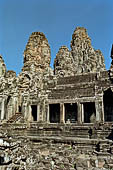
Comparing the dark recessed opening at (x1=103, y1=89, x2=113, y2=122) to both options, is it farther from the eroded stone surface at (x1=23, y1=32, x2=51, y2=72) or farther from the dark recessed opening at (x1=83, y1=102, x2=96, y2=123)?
the eroded stone surface at (x1=23, y1=32, x2=51, y2=72)

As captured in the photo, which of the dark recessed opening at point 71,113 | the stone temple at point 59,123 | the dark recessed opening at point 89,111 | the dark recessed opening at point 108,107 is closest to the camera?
the stone temple at point 59,123

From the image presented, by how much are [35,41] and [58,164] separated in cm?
3647

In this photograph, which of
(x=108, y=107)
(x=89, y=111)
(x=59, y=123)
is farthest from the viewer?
(x=89, y=111)

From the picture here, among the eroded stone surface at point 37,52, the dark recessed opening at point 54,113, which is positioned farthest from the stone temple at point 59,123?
the eroded stone surface at point 37,52

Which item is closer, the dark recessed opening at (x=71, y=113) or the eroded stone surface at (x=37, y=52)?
the dark recessed opening at (x=71, y=113)

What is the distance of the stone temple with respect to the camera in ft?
24.6

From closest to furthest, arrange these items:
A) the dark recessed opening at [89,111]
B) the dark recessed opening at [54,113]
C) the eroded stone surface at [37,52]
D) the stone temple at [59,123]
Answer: the stone temple at [59,123] → the dark recessed opening at [89,111] → the dark recessed opening at [54,113] → the eroded stone surface at [37,52]

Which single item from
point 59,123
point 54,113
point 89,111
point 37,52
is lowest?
point 59,123

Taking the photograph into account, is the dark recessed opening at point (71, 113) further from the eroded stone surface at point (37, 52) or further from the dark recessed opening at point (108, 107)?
the eroded stone surface at point (37, 52)

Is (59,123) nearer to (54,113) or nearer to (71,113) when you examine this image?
(71,113)

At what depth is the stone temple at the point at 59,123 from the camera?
7.49 metres

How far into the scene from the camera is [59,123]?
566 inches

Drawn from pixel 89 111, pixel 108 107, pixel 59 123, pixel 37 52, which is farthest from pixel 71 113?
pixel 37 52

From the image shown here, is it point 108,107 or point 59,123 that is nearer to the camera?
point 59,123
